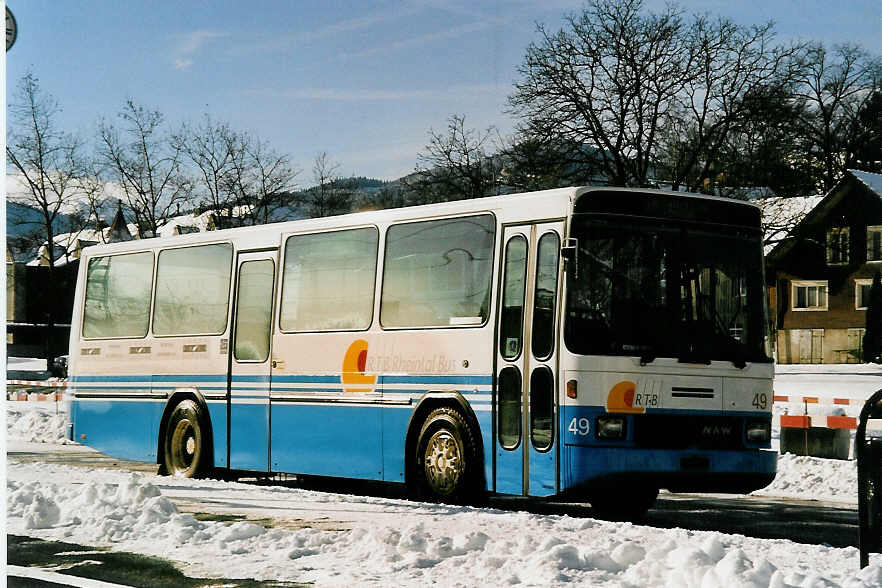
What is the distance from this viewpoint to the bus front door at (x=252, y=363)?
1587cm

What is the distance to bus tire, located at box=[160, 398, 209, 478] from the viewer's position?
16.8 m

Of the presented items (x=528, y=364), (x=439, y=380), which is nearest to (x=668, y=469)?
(x=528, y=364)

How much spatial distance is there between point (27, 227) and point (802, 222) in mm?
36142

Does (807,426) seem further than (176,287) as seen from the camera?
Yes

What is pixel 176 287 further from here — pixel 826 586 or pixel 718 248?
pixel 826 586

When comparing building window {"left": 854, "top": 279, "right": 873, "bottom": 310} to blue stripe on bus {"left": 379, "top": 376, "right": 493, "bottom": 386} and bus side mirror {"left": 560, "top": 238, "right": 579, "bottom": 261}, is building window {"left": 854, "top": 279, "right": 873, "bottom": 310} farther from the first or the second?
bus side mirror {"left": 560, "top": 238, "right": 579, "bottom": 261}

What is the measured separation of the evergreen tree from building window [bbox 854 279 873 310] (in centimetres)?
143

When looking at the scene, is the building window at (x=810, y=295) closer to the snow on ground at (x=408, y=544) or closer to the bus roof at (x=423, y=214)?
the bus roof at (x=423, y=214)

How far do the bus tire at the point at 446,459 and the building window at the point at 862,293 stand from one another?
59.0 metres

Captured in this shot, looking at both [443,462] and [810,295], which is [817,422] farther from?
[810,295]

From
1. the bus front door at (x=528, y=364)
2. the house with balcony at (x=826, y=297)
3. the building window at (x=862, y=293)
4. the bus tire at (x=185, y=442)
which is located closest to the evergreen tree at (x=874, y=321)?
the house with balcony at (x=826, y=297)

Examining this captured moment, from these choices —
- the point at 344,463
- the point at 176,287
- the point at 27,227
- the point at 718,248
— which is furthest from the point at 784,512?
the point at 27,227

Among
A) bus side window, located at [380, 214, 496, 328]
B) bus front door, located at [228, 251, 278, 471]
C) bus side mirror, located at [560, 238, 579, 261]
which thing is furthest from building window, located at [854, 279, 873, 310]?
bus side mirror, located at [560, 238, 579, 261]

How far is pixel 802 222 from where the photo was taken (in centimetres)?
4394
